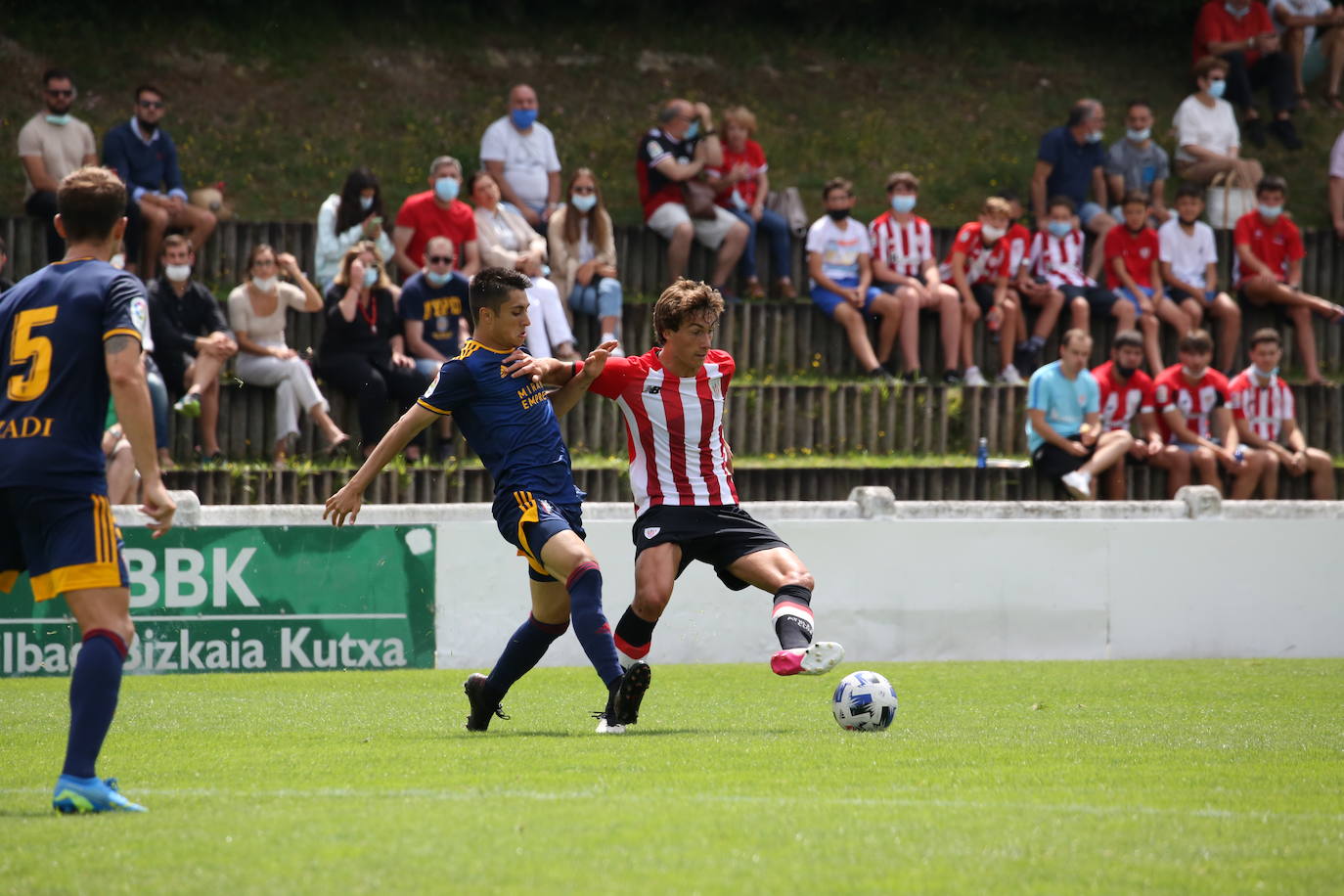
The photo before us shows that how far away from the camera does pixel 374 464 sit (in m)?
7.04

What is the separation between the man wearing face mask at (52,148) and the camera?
14273mm

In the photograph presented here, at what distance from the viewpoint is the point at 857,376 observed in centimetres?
1611

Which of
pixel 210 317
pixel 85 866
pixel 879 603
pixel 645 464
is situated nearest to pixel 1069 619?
pixel 879 603

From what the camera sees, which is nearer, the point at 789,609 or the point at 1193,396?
the point at 789,609

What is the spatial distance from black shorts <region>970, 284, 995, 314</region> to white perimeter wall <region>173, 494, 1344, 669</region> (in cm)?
420

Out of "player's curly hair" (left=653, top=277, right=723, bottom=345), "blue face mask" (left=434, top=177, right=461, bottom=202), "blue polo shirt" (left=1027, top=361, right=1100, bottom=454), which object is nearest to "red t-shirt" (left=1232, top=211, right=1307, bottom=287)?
"blue polo shirt" (left=1027, top=361, right=1100, bottom=454)

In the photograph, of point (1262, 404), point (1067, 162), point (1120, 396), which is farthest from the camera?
point (1067, 162)

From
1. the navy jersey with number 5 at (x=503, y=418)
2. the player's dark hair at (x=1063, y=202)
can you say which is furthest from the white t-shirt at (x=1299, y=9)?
the navy jersey with number 5 at (x=503, y=418)

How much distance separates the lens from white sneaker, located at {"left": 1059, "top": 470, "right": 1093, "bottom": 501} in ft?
45.6

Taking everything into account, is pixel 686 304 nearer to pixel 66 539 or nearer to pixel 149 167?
pixel 66 539

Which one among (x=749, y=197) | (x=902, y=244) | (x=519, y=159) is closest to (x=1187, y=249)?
(x=902, y=244)

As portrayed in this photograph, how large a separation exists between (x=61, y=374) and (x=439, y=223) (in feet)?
31.9

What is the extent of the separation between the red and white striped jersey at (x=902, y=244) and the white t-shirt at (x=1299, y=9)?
7622 millimetres

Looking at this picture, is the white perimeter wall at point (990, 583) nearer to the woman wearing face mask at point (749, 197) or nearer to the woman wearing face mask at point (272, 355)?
the woman wearing face mask at point (272, 355)
